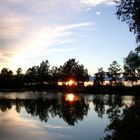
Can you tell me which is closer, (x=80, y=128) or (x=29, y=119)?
(x=80, y=128)

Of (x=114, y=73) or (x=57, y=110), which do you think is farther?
(x=114, y=73)

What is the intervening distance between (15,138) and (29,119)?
16274 mm

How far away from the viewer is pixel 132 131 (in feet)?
76.7

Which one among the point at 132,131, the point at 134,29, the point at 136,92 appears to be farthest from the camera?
the point at 136,92

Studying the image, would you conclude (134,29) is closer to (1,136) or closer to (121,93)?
(1,136)

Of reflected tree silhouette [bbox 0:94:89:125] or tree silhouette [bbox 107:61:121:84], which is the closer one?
reflected tree silhouette [bbox 0:94:89:125]

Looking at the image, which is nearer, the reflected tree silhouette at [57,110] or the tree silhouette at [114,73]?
the reflected tree silhouette at [57,110]

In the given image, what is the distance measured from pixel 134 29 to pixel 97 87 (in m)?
115

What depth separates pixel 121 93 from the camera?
129 meters

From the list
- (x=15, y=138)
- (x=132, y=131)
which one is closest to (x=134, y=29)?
(x=132, y=131)

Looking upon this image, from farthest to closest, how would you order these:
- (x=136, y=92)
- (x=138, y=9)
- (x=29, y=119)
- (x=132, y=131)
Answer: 1. (x=136, y=92)
2. (x=29, y=119)
3. (x=138, y=9)
4. (x=132, y=131)

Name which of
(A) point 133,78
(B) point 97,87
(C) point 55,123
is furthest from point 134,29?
(A) point 133,78

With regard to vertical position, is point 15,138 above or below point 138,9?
below

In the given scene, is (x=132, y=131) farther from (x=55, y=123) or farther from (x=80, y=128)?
(x=55, y=123)
